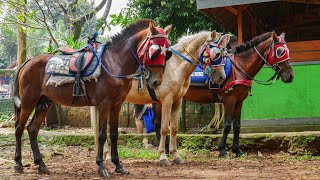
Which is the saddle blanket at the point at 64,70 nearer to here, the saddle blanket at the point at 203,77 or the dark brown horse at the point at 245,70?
the dark brown horse at the point at 245,70

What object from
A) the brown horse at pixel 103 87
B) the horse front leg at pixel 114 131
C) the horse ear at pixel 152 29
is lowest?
the horse front leg at pixel 114 131

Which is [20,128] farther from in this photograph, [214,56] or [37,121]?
[214,56]

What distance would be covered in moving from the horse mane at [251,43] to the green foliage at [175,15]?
5.87 meters

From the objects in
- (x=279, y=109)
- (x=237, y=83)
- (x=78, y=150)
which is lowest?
(x=78, y=150)

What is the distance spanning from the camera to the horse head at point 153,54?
600cm

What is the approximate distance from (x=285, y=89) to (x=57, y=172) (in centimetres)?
608

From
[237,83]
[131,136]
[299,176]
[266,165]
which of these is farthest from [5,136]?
[299,176]

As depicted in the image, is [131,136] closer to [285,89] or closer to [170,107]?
[170,107]

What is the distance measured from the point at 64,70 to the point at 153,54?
1.39 m

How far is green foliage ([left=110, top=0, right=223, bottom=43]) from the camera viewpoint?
1488cm

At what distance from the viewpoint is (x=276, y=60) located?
27.5 ft

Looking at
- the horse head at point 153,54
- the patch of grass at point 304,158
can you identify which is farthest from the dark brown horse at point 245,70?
the horse head at point 153,54

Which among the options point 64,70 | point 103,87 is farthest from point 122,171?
point 64,70

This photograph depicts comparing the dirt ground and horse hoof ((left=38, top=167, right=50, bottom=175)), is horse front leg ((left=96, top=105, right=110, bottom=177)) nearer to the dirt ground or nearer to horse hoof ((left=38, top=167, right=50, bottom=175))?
the dirt ground
